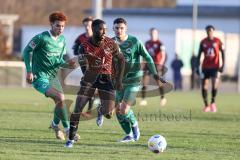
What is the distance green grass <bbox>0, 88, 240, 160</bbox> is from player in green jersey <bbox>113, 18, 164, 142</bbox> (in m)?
0.28

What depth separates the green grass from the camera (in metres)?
11.3

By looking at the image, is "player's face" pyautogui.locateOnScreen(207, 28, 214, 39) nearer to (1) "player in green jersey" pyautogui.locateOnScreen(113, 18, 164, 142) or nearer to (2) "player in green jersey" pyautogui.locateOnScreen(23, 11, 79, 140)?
(1) "player in green jersey" pyautogui.locateOnScreen(113, 18, 164, 142)

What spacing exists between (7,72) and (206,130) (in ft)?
84.8

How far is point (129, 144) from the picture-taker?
12.7 m

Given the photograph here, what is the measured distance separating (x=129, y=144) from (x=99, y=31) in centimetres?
185

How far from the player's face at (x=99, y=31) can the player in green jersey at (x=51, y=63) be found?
856mm

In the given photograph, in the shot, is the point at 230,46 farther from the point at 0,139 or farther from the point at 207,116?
the point at 0,139

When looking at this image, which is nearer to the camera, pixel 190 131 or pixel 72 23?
pixel 190 131

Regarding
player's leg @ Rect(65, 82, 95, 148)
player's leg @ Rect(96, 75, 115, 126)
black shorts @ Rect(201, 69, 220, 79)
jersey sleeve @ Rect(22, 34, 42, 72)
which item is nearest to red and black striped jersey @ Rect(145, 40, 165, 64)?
black shorts @ Rect(201, 69, 220, 79)

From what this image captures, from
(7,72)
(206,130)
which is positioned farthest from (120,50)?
(7,72)

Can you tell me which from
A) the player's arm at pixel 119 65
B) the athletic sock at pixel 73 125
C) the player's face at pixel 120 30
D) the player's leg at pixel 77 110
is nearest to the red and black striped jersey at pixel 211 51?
the player's face at pixel 120 30

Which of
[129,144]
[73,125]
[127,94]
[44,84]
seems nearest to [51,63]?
[44,84]

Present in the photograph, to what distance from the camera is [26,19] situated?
242 ft

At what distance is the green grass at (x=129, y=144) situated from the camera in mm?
11305
